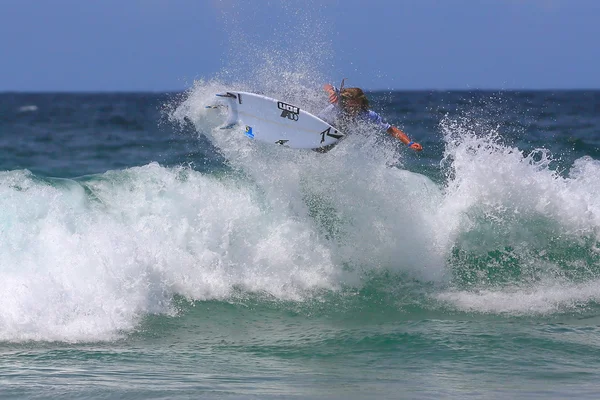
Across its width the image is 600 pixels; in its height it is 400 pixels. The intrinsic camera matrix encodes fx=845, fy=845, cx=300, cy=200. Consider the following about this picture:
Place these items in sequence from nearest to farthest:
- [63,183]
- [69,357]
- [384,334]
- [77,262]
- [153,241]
→ [69,357]
[384,334]
[77,262]
[153,241]
[63,183]

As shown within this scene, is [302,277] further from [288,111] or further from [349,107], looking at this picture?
[349,107]

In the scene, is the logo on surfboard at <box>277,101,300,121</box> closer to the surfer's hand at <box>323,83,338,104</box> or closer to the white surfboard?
the white surfboard

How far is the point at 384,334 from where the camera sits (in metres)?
8.98

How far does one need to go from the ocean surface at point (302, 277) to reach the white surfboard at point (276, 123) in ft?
1.05

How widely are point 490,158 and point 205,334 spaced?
5.07m

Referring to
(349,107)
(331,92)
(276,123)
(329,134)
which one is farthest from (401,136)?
(276,123)

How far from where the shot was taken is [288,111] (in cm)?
1100

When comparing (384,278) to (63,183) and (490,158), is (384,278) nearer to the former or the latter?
(490,158)

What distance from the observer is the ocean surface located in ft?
Result: 24.8

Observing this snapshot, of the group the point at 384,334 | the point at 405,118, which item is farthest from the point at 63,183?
the point at 405,118

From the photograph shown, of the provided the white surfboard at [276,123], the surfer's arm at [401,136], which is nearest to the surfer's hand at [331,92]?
the white surfboard at [276,123]

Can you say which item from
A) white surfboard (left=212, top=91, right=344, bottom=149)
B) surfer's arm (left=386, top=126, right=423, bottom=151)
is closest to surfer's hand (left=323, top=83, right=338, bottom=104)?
white surfboard (left=212, top=91, right=344, bottom=149)

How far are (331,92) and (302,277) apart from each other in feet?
8.04

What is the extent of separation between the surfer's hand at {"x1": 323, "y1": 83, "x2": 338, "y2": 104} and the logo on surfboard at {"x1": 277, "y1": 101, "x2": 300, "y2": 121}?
49 centimetres
